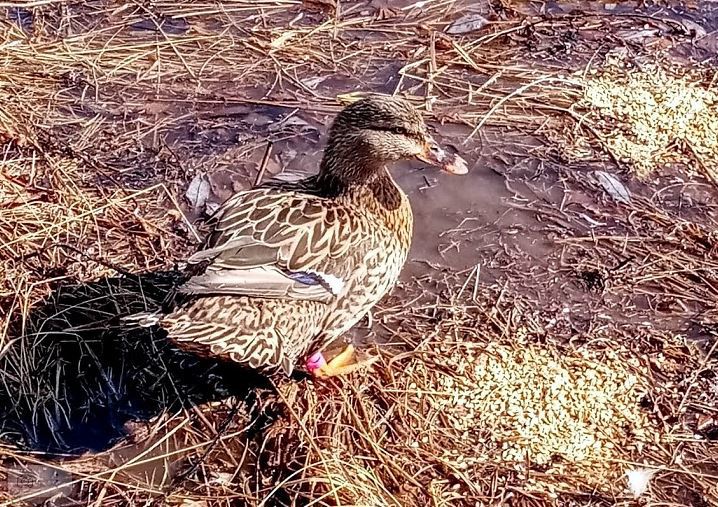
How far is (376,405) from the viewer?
131 inches

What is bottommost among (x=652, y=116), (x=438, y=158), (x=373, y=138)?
(x=652, y=116)

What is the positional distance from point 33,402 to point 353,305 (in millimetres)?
1251

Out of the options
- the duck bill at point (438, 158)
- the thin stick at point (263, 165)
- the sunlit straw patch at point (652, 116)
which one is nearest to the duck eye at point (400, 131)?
the duck bill at point (438, 158)

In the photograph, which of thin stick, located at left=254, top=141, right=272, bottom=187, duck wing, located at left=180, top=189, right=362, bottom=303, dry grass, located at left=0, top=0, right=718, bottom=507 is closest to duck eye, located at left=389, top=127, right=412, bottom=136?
duck wing, located at left=180, top=189, right=362, bottom=303

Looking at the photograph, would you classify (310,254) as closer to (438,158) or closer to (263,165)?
(438,158)

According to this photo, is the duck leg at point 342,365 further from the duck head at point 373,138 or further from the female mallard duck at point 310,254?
the duck head at point 373,138

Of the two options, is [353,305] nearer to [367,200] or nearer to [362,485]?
[367,200]

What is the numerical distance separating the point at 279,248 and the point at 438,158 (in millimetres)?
753

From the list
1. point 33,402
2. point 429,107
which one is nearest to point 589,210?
point 429,107

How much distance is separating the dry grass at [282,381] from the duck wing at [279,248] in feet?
1.63

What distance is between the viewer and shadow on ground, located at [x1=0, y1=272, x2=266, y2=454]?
3.27 m

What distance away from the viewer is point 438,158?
3.40 m

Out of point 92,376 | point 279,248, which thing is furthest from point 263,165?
point 92,376

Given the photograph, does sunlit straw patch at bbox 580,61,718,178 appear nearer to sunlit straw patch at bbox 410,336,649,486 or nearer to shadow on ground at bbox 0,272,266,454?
sunlit straw patch at bbox 410,336,649,486
